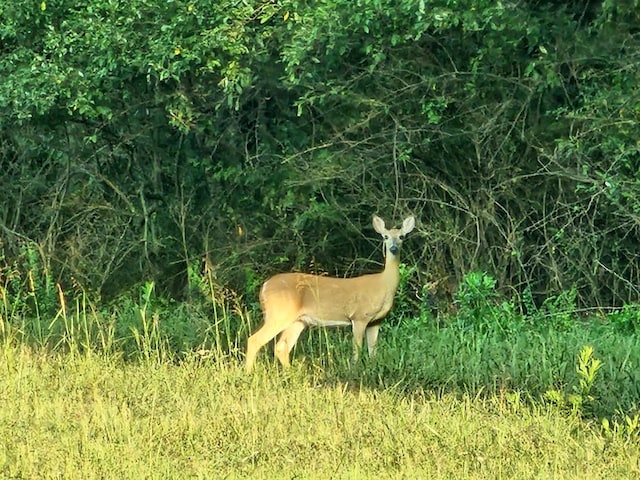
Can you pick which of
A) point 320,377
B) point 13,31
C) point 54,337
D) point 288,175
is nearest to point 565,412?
point 320,377

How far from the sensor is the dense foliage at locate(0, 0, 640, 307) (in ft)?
34.9

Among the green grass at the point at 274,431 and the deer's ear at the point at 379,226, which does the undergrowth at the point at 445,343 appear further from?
the deer's ear at the point at 379,226

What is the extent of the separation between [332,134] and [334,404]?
5.07m

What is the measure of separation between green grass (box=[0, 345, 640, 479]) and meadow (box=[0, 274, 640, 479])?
13mm

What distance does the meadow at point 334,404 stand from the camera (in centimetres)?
627

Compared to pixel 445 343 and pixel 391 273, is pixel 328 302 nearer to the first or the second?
pixel 391 273

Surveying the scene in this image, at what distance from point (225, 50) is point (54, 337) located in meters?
2.58

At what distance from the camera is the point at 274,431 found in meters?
6.93

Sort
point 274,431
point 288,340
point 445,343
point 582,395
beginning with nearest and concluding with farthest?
point 274,431 → point 582,395 → point 445,343 → point 288,340

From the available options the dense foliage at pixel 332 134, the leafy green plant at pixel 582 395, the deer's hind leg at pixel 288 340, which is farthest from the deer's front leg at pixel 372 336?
the leafy green plant at pixel 582 395

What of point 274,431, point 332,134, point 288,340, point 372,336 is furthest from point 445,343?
point 332,134

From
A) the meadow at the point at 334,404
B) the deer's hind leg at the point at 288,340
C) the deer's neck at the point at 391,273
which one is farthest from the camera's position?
the deer's neck at the point at 391,273

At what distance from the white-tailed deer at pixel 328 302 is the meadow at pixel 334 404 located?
0.61 ft

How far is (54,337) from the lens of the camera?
10.6 m
